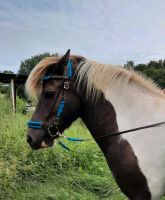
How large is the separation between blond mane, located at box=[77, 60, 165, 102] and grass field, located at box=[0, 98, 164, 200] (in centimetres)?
245

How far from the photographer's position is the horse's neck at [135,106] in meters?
3.07

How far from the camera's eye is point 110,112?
317cm

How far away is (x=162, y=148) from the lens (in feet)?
9.59

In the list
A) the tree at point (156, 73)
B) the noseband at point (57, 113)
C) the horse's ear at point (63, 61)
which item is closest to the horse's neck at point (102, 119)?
the noseband at point (57, 113)

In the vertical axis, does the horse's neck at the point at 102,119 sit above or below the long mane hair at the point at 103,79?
below

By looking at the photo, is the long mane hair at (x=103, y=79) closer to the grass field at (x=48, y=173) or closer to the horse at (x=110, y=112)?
the horse at (x=110, y=112)

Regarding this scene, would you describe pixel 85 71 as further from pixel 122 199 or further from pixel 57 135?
pixel 122 199

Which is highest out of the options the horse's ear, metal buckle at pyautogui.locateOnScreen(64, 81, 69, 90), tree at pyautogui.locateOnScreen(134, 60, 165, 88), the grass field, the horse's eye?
the horse's ear

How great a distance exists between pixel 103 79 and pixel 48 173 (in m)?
3.21

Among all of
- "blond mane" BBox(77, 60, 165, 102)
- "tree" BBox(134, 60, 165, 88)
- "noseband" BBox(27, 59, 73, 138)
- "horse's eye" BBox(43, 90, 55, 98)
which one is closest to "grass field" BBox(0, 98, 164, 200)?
"tree" BBox(134, 60, 165, 88)

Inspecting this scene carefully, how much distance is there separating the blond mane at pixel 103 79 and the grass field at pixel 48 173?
2.45 m

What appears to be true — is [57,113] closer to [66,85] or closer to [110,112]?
[66,85]

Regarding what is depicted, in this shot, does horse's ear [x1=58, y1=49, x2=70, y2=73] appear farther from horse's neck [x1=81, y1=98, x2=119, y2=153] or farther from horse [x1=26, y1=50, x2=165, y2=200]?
horse's neck [x1=81, y1=98, x2=119, y2=153]

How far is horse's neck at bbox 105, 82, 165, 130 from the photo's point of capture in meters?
3.07
